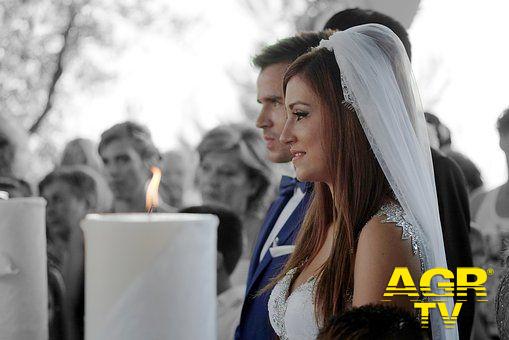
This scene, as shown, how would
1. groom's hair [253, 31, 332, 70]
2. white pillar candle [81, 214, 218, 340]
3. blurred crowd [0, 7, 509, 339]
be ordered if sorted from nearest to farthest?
white pillar candle [81, 214, 218, 340] → groom's hair [253, 31, 332, 70] → blurred crowd [0, 7, 509, 339]

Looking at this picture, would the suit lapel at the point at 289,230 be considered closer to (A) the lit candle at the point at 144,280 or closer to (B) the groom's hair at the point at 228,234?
(B) the groom's hair at the point at 228,234

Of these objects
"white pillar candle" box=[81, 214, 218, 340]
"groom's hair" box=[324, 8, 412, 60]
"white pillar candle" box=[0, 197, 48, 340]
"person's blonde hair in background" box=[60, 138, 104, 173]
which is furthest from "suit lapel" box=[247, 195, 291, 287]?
"person's blonde hair in background" box=[60, 138, 104, 173]

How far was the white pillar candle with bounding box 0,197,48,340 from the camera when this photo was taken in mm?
897

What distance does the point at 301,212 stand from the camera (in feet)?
6.55

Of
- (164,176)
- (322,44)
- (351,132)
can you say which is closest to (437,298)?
(351,132)

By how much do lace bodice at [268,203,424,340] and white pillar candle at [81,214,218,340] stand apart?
0.74 meters

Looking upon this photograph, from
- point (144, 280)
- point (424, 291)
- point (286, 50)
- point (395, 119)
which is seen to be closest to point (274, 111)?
point (286, 50)

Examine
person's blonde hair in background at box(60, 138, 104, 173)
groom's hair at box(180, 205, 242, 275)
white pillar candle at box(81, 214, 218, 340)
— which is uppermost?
white pillar candle at box(81, 214, 218, 340)

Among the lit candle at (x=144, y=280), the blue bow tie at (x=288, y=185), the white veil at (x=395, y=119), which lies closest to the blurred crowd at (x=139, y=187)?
the blue bow tie at (x=288, y=185)

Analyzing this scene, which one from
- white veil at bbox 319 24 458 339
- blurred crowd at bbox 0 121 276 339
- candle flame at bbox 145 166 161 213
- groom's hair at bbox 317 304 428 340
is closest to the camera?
candle flame at bbox 145 166 161 213

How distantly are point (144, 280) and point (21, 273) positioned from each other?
0.43m

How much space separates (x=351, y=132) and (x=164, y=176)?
7.32 feet

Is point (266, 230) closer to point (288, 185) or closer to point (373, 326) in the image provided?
point (288, 185)

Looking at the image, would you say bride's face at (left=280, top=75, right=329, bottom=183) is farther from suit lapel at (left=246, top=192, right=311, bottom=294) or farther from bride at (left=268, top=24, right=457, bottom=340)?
suit lapel at (left=246, top=192, right=311, bottom=294)
